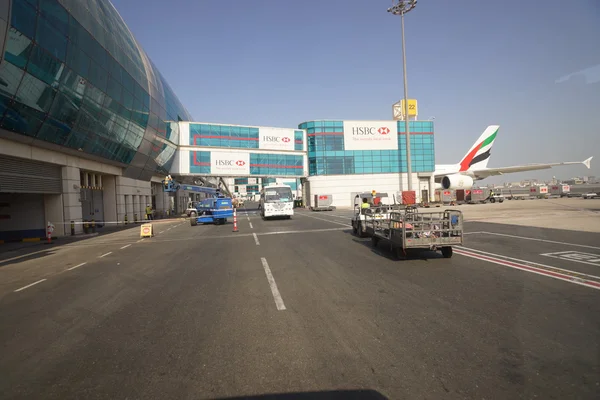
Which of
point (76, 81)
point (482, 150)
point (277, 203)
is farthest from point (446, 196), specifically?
point (76, 81)

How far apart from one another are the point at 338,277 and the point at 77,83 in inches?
814

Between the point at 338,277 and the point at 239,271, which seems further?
the point at 239,271

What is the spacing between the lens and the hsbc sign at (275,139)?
52.3 m

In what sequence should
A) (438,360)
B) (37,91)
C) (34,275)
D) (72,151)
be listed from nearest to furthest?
(438,360)
(34,275)
(37,91)
(72,151)

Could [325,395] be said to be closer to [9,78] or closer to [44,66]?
[9,78]

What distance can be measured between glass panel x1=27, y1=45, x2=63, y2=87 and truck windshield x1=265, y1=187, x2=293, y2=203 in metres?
16.3

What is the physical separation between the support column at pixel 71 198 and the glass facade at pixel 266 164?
24.7 metres

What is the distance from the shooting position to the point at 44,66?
16562mm

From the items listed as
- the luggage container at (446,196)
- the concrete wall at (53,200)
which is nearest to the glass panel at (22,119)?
the concrete wall at (53,200)

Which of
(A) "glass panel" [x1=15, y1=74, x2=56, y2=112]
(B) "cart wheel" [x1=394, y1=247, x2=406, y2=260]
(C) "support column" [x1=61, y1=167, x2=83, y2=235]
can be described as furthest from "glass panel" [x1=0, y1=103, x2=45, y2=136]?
(B) "cart wheel" [x1=394, y1=247, x2=406, y2=260]

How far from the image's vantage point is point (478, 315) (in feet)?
16.7

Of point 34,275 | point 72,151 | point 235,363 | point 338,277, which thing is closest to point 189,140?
point 72,151

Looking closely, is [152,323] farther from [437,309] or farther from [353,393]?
[437,309]

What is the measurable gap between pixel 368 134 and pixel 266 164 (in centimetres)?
1874
